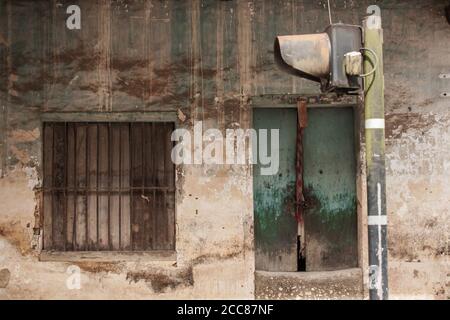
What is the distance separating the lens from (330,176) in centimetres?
728

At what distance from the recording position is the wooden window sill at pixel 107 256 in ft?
22.8

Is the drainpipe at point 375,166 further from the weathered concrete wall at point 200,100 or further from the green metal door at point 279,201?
the green metal door at point 279,201

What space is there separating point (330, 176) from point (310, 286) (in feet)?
4.19

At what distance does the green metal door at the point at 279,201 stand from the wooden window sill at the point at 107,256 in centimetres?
110

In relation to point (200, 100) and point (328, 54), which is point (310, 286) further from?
point (328, 54)

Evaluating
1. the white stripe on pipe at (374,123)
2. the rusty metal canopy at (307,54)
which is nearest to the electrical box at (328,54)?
the rusty metal canopy at (307,54)

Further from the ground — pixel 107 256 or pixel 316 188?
pixel 316 188

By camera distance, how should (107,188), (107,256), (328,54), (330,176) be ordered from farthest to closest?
(330,176), (107,188), (107,256), (328,54)

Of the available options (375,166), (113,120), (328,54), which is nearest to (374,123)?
(375,166)

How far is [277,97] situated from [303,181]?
1.03 metres

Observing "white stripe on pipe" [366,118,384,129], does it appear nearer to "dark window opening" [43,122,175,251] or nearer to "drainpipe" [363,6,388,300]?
"drainpipe" [363,6,388,300]

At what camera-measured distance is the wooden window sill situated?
6949 millimetres

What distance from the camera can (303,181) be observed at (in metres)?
7.28
